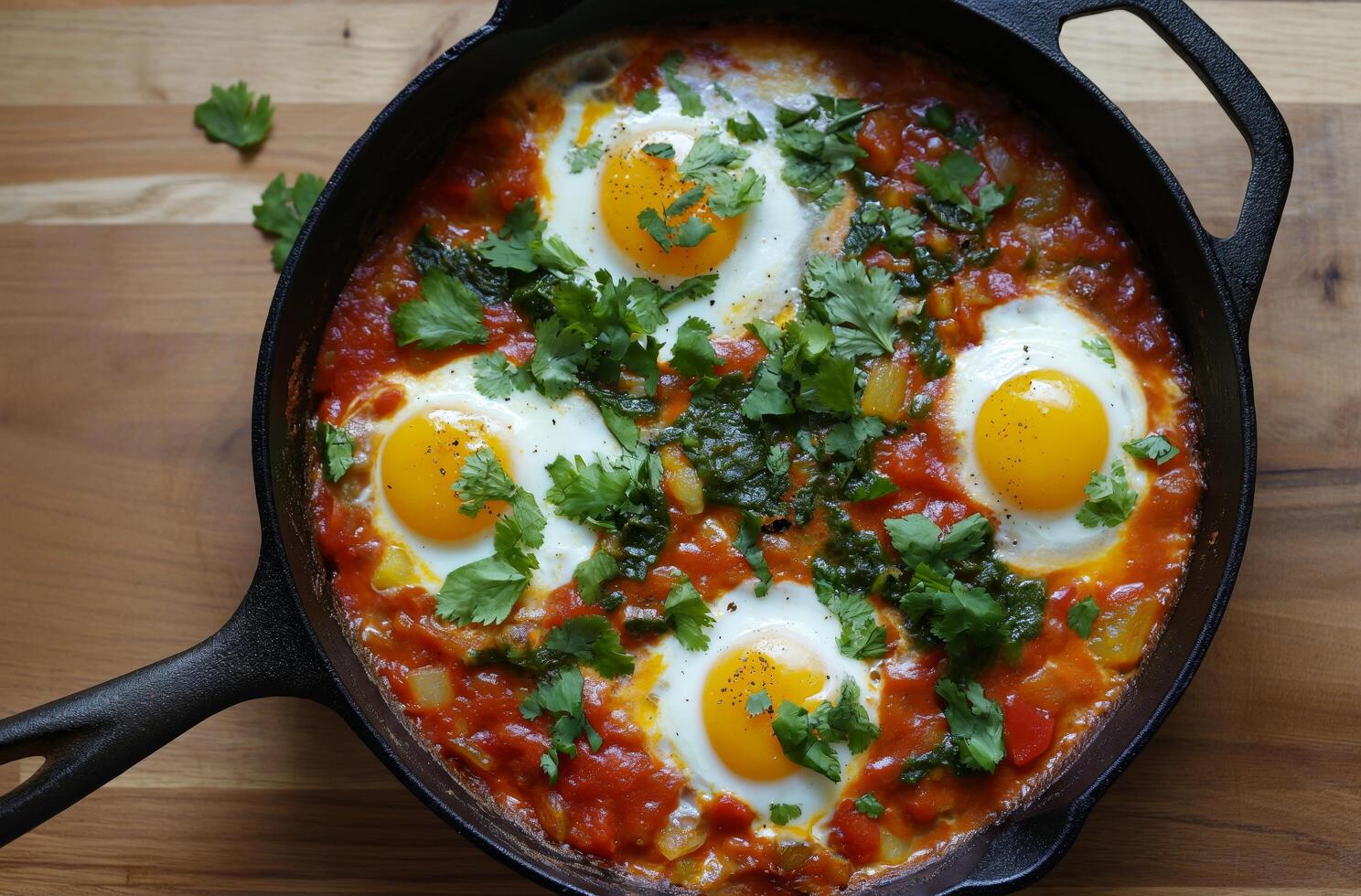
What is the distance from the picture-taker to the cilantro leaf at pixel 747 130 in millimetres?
3711

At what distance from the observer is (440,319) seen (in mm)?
3627

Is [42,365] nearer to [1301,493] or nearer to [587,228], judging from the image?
[587,228]

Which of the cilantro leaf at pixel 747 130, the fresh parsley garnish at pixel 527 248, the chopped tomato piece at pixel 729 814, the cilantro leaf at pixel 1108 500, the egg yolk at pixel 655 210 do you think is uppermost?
the cilantro leaf at pixel 747 130

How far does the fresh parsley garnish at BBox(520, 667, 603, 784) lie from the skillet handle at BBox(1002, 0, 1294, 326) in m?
2.36

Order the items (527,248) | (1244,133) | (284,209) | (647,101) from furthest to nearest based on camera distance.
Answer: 1. (284,209)
2. (647,101)
3. (527,248)
4. (1244,133)

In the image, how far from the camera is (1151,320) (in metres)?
3.76

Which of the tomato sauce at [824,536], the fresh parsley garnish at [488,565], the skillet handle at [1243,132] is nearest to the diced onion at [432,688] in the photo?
the tomato sauce at [824,536]

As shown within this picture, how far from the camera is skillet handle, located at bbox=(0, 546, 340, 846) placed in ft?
9.57

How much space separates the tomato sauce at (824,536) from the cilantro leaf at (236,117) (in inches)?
26.8

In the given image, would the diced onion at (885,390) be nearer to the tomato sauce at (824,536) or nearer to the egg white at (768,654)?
the tomato sauce at (824,536)

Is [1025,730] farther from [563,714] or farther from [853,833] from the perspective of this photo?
[563,714]

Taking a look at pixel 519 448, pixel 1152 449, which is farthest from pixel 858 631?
pixel 519 448

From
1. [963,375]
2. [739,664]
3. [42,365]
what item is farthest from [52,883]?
[963,375]

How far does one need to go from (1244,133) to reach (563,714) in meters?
2.78
